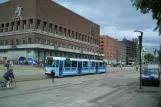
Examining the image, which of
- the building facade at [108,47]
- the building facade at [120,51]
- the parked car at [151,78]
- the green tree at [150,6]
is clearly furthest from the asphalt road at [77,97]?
the building facade at [120,51]

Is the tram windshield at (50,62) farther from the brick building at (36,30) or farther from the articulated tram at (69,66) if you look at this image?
the brick building at (36,30)

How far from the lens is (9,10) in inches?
3356

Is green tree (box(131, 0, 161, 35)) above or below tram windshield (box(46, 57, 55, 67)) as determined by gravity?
above

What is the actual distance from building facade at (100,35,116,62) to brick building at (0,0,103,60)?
58.1m

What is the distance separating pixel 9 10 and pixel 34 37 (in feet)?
67.3

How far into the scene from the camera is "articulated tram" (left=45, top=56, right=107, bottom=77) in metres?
34.1

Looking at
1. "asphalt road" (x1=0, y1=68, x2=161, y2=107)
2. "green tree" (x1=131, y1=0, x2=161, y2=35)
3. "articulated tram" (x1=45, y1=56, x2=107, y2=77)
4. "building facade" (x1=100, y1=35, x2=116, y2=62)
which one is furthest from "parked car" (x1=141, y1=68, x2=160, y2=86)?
"building facade" (x1=100, y1=35, x2=116, y2=62)

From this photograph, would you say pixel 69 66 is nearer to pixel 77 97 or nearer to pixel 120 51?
pixel 77 97

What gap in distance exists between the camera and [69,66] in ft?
122

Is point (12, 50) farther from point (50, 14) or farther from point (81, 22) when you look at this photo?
point (81, 22)

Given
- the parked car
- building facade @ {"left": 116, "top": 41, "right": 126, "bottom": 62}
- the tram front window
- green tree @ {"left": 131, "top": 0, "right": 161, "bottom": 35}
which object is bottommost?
the parked car

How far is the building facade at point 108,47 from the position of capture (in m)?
154

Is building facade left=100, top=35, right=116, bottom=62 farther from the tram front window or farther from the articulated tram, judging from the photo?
the tram front window

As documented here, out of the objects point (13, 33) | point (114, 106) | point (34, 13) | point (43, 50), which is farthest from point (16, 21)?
point (114, 106)
